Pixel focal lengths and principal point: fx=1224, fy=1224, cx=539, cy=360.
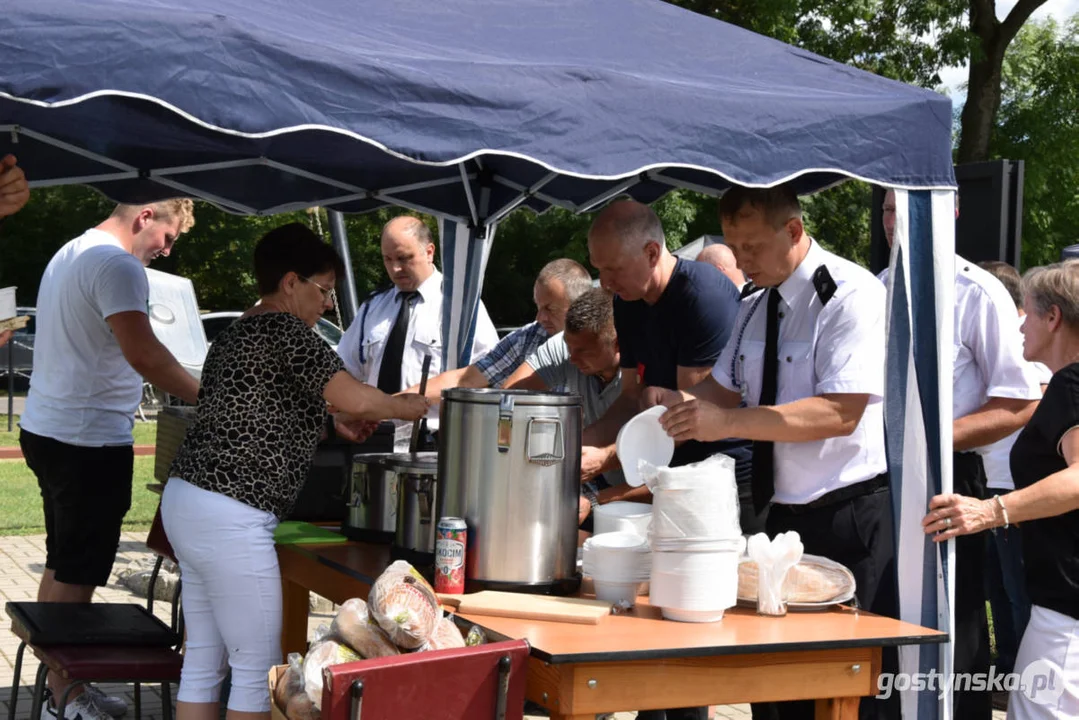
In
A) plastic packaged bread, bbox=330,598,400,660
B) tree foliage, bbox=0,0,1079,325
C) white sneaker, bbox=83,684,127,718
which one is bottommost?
white sneaker, bbox=83,684,127,718

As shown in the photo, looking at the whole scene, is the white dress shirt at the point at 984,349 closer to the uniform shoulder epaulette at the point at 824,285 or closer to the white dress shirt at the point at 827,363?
the white dress shirt at the point at 827,363

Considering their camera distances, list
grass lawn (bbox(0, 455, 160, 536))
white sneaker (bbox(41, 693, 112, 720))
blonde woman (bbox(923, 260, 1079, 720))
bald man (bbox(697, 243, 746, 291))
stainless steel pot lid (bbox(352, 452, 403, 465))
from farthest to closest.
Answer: grass lawn (bbox(0, 455, 160, 536))
bald man (bbox(697, 243, 746, 291))
white sneaker (bbox(41, 693, 112, 720))
stainless steel pot lid (bbox(352, 452, 403, 465))
blonde woman (bbox(923, 260, 1079, 720))

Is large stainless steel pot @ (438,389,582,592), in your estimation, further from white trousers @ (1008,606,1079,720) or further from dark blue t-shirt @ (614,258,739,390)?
white trousers @ (1008,606,1079,720)

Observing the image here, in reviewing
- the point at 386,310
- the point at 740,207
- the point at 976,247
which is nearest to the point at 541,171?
the point at 386,310

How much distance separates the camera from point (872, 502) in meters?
3.23

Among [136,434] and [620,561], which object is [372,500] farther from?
[136,434]

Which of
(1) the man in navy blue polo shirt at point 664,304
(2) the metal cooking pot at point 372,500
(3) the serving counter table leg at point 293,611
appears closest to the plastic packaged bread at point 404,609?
(2) the metal cooking pot at point 372,500

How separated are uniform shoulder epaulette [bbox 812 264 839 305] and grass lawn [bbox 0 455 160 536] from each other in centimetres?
632

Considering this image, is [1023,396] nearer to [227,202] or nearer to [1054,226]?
[227,202]

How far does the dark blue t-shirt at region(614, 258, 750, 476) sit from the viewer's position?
12.0 ft

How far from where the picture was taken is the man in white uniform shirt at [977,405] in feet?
11.5

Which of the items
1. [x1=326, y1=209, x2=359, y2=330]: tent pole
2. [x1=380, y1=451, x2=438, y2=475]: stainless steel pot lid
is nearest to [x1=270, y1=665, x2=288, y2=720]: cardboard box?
[x1=380, y1=451, x2=438, y2=475]: stainless steel pot lid

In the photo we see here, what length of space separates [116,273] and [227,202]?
36.5 inches

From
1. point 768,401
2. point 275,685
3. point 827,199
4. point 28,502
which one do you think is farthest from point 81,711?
point 827,199
